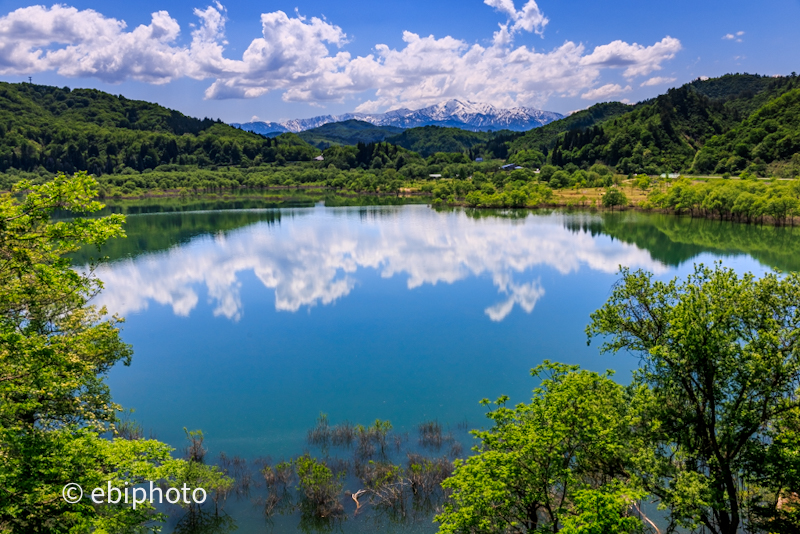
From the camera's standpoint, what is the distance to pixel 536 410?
420 inches

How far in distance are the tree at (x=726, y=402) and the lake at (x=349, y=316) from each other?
241 inches

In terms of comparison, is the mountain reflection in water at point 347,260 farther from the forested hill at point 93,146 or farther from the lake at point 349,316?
the forested hill at point 93,146

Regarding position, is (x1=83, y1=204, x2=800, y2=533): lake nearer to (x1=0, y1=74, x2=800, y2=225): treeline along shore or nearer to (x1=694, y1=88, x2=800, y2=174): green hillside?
(x1=0, y1=74, x2=800, y2=225): treeline along shore

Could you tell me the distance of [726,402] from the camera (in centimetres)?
1023

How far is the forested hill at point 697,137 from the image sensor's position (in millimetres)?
91312

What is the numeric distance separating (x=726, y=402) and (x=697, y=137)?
144308 mm

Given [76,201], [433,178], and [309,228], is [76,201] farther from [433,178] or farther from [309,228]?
[433,178]

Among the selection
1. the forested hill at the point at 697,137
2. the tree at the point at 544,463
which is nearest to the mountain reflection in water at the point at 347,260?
the tree at the point at 544,463

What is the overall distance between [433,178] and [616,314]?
12438 cm

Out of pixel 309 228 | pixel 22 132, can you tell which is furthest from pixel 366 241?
pixel 22 132

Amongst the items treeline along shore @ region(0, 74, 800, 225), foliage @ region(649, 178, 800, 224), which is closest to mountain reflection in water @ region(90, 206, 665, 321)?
foliage @ region(649, 178, 800, 224)

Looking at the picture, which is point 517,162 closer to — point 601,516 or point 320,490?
point 320,490

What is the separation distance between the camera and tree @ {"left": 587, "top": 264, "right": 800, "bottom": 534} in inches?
359

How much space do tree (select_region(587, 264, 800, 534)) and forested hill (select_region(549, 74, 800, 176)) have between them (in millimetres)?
91629
